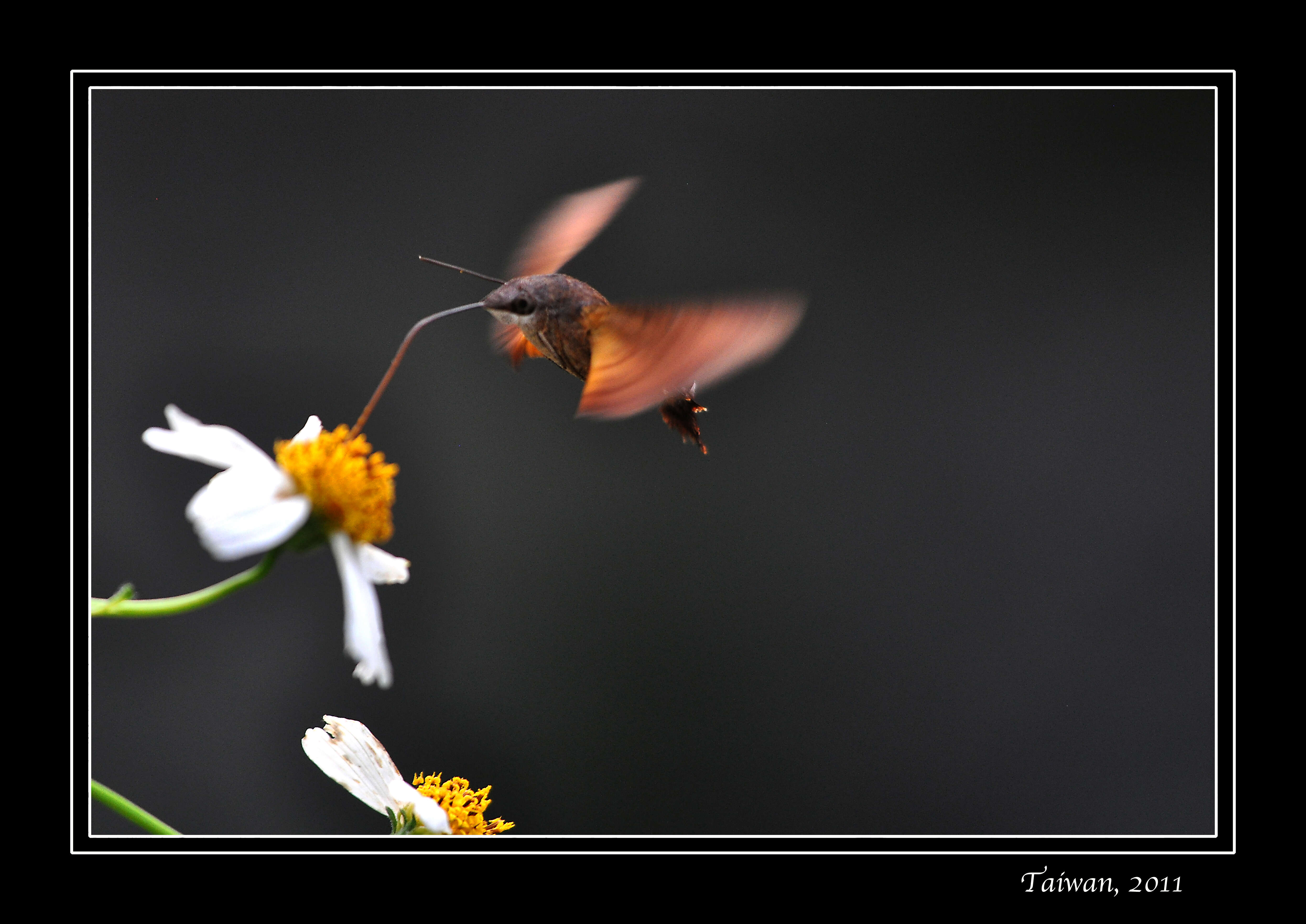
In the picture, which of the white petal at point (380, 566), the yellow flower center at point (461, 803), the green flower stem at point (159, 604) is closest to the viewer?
the green flower stem at point (159, 604)

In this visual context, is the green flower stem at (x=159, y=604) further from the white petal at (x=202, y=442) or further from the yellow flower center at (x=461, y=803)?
the yellow flower center at (x=461, y=803)

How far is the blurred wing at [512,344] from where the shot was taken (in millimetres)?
663

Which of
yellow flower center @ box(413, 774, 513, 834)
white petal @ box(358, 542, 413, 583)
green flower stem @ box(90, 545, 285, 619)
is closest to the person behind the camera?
green flower stem @ box(90, 545, 285, 619)

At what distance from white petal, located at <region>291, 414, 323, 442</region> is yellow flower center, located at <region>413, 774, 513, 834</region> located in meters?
0.25

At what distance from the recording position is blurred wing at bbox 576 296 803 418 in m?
0.39

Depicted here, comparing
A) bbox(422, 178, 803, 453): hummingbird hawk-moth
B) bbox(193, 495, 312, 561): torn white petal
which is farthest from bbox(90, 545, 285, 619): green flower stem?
bbox(422, 178, 803, 453): hummingbird hawk-moth

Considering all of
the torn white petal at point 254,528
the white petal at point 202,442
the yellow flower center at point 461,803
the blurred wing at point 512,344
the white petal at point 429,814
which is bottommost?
the yellow flower center at point 461,803

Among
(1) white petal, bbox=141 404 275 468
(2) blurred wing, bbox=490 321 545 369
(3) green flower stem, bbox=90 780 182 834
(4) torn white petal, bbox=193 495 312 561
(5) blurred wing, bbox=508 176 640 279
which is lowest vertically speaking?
(3) green flower stem, bbox=90 780 182 834

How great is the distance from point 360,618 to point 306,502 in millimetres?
70

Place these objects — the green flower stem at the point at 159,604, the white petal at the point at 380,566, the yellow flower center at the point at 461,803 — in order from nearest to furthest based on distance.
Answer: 1. the green flower stem at the point at 159,604
2. the white petal at the point at 380,566
3. the yellow flower center at the point at 461,803

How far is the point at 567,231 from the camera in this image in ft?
2.18

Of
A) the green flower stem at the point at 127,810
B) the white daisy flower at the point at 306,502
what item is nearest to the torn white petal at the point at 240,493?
the white daisy flower at the point at 306,502

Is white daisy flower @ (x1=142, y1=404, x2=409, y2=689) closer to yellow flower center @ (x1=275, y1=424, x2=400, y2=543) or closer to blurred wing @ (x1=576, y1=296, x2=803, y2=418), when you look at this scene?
yellow flower center @ (x1=275, y1=424, x2=400, y2=543)
